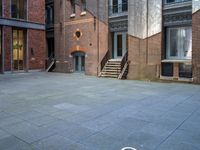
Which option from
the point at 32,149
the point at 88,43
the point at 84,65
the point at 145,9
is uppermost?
the point at 145,9

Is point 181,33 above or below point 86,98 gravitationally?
above

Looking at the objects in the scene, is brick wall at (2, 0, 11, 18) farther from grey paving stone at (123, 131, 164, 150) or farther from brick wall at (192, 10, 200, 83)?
grey paving stone at (123, 131, 164, 150)

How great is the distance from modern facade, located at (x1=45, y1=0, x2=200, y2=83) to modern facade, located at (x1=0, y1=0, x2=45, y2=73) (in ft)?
9.79

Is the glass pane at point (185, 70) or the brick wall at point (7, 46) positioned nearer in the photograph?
the glass pane at point (185, 70)

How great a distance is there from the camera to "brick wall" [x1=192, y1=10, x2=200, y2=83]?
12.8m

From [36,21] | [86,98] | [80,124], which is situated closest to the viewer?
[80,124]

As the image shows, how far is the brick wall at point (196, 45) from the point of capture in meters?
12.8

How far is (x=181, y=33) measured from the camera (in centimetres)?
1409

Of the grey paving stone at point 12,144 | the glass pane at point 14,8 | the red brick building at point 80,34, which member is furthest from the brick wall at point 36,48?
the grey paving stone at point 12,144

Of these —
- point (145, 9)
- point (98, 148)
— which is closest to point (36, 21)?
point (145, 9)

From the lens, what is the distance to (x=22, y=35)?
21469 mm

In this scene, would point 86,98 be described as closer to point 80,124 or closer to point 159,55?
point 80,124

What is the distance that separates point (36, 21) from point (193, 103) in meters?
18.2

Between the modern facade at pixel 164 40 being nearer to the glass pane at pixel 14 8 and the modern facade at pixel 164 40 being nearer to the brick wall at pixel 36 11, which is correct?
the brick wall at pixel 36 11
